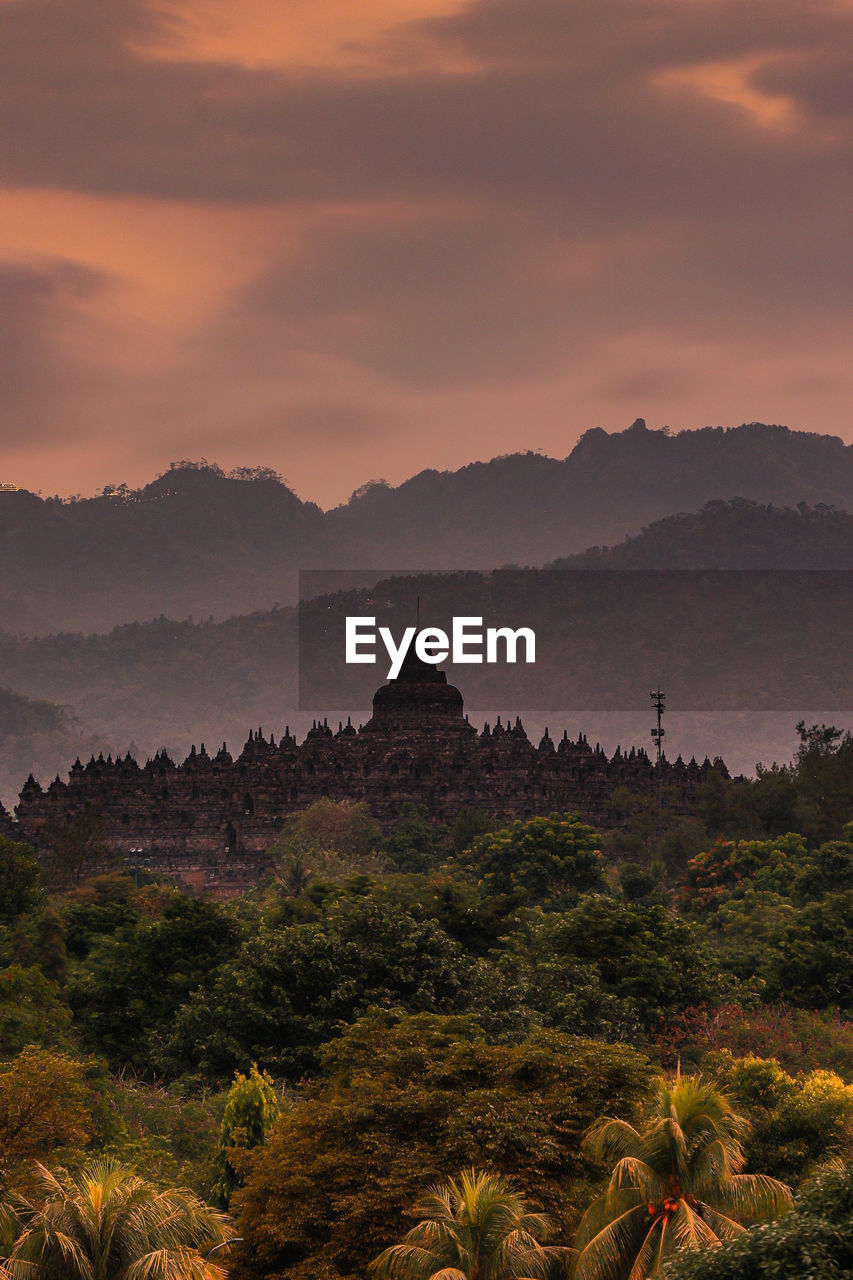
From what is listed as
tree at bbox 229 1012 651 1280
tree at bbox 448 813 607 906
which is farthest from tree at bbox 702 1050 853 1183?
tree at bbox 448 813 607 906

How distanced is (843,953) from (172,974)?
20.7 m

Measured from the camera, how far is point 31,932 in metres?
62.4

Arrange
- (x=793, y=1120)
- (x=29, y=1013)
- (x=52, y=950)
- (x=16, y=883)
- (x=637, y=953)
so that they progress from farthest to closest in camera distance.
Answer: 1. (x=16, y=883)
2. (x=52, y=950)
3. (x=637, y=953)
4. (x=29, y=1013)
5. (x=793, y=1120)

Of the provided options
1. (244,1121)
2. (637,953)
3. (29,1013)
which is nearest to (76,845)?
(29,1013)

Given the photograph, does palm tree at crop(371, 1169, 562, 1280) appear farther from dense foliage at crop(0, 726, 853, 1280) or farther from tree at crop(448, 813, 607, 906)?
tree at crop(448, 813, 607, 906)

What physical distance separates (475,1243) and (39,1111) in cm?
1327

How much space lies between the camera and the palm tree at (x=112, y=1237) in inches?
1024

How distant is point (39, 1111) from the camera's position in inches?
1469

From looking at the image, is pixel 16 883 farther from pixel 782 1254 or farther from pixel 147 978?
pixel 782 1254

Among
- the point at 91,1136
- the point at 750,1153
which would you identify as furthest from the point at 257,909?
the point at 750,1153

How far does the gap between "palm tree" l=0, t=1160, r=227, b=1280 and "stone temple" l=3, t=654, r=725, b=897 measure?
85.9 metres

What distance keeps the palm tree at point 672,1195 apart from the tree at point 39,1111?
1285 centimetres

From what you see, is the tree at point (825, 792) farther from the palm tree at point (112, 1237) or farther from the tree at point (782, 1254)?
the tree at point (782, 1254)

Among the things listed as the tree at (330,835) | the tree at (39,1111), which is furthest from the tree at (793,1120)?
the tree at (330,835)
